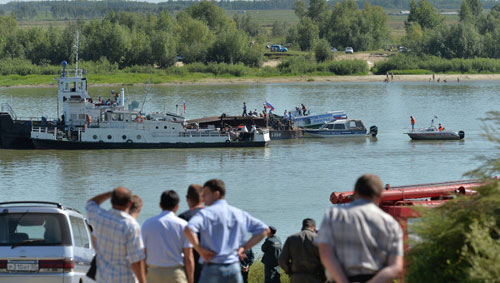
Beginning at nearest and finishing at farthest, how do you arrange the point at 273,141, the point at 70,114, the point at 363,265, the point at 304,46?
the point at 363,265, the point at 70,114, the point at 273,141, the point at 304,46

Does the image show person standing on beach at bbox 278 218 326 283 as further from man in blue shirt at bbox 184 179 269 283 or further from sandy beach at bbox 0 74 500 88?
sandy beach at bbox 0 74 500 88

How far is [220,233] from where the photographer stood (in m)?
8.41

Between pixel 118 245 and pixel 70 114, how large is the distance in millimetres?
45583

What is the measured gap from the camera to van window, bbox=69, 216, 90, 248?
1141 centimetres

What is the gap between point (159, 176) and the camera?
1647 inches

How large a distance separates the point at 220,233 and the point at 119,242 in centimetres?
109

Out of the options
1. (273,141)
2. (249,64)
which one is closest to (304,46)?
(249,64)

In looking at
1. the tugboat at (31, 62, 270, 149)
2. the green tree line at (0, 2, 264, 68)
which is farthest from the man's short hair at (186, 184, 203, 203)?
the green tree line at (0, 2, 264, 68)

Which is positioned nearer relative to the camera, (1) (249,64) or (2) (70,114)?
(2) (70,114)

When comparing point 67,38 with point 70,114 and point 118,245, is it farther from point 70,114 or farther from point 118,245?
point 118,245

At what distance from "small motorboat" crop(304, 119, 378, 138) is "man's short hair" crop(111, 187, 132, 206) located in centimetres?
5102

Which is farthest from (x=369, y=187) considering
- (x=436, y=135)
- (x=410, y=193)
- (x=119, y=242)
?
(x=436, y=135)

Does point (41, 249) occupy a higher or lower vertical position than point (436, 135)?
higher

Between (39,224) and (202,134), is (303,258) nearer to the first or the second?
(39,224)
